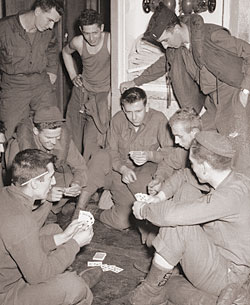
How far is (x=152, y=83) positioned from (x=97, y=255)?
2251mm

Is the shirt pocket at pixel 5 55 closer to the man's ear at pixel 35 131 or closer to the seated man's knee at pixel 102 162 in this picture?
the man's ear at pixel 35 131

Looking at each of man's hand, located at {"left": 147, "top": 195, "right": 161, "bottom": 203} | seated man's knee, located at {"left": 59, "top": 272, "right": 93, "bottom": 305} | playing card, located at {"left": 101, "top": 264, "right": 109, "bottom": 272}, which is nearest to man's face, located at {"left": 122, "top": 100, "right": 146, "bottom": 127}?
man's hand, located at {"left": 147, "top": 195, "right": 161, "bottom": 203}

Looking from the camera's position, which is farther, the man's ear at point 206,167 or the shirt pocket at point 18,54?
the shirt pocket at point 18,54

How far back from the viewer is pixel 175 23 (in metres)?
4.05

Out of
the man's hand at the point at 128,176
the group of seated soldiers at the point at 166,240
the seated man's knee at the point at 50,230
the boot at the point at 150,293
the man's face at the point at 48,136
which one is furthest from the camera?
the man's hand at the point at 128,176

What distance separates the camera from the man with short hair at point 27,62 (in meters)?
5.41

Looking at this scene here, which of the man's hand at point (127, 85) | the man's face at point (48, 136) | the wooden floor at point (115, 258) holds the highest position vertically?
the man's hand at point (127, 85)

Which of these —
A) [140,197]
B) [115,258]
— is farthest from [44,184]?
[115,258]

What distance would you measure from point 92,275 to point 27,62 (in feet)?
9.68

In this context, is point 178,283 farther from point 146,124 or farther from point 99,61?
point 99,61

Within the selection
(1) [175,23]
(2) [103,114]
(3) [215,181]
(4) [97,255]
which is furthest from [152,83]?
(3) [215,181]

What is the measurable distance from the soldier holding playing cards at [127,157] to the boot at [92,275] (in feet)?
3.11

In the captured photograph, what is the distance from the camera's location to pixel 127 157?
4875mm

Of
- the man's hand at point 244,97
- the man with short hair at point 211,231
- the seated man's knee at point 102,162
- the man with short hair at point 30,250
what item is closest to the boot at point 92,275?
the man with short hair at point 30,250
